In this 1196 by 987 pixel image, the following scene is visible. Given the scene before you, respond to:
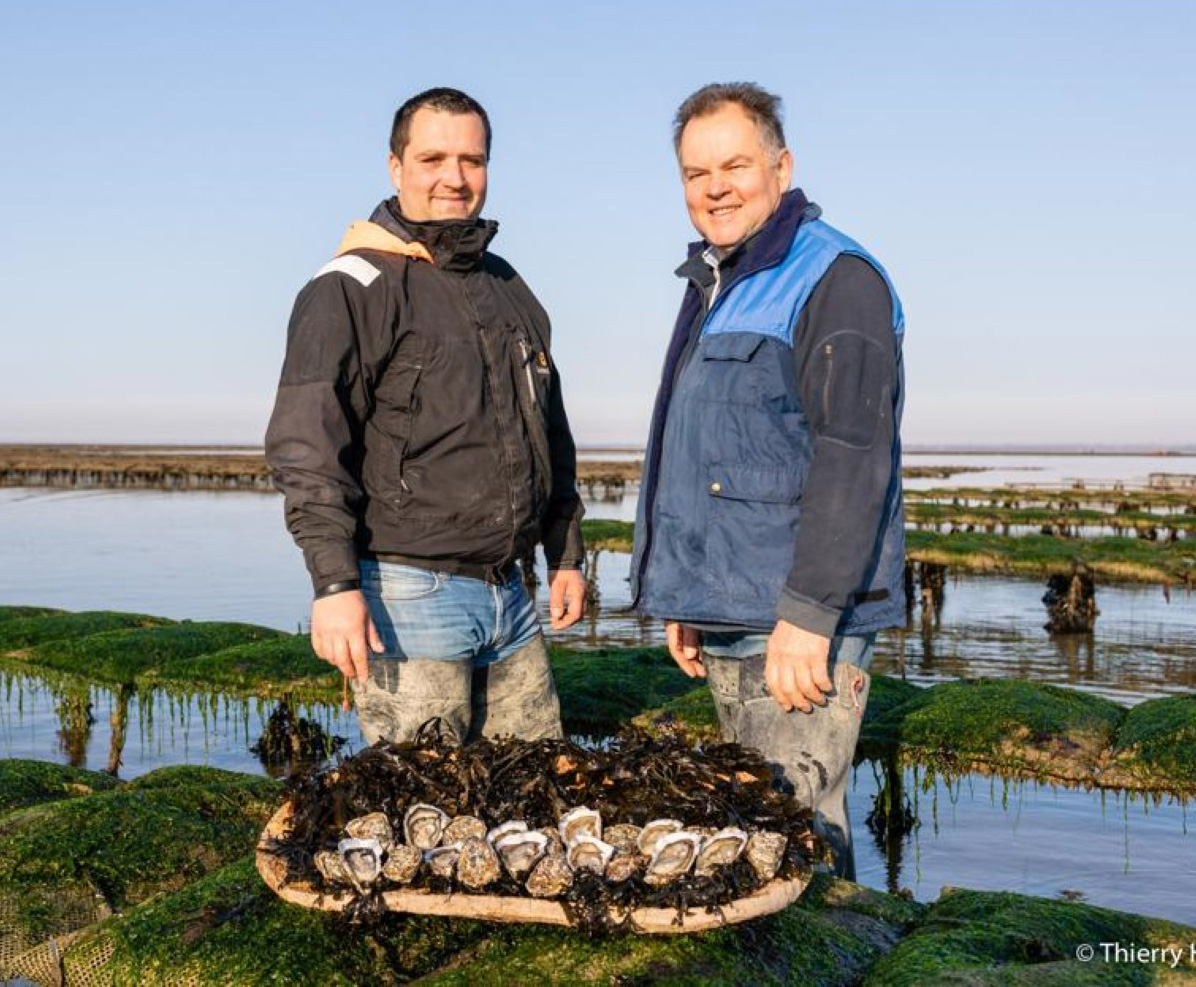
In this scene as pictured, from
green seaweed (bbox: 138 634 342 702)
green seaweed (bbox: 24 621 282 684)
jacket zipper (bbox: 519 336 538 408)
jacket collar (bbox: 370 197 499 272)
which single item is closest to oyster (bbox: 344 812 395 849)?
jacket zipper (bbox: 519 336 538 408)

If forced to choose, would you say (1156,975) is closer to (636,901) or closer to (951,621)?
(636,901)

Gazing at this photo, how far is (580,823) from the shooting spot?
12.9ft

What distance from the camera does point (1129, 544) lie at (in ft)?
99.7

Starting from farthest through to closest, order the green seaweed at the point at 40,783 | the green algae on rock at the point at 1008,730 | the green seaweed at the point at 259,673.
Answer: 1. the green seaweed at the point at 259,673
2. the green algae on rock at the point at 1008,730
3. the green seaweed at the point at 40,783

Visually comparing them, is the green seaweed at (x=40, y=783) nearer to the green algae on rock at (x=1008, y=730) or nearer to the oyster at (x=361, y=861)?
the oyster at (x=361, y=861)

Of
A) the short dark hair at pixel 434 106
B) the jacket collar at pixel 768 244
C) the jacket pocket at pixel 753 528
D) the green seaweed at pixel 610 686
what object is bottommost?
the green seaweed at pixel 610 686

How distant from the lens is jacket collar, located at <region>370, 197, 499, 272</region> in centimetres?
472

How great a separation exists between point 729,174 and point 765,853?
240 centimetres

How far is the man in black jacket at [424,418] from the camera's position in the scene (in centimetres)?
447

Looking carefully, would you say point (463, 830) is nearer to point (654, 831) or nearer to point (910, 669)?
point (654, 831)

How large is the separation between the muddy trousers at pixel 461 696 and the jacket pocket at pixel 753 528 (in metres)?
1.19

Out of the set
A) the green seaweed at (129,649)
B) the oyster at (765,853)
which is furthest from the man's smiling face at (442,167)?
the green seaweed at (129,649)

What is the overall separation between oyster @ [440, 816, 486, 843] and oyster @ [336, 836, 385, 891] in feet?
0.77

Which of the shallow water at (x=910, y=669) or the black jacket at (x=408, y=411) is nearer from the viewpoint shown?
the black jacket at (x=408, y=411)
